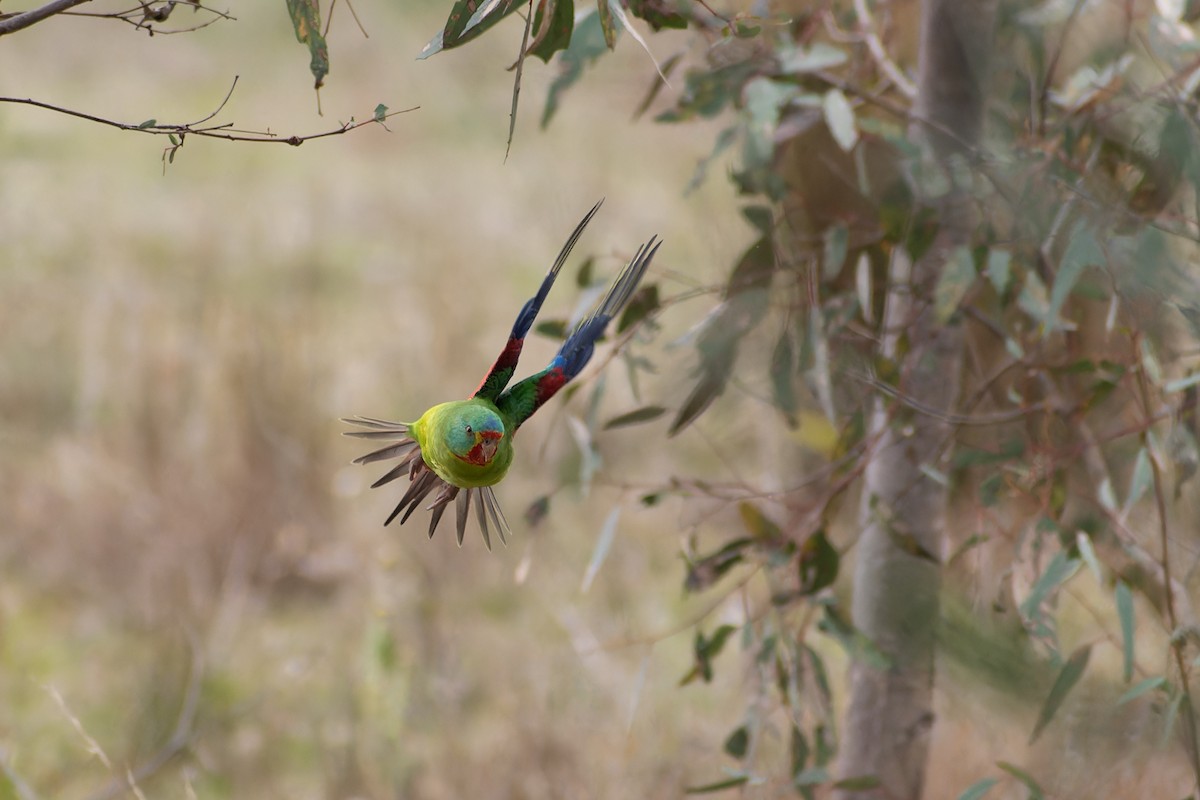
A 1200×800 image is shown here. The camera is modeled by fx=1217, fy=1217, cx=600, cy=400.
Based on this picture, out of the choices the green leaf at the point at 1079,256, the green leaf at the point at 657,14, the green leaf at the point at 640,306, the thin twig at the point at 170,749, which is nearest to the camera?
the green leaf at the point at 657,14

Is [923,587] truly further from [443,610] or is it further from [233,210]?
[233,210]

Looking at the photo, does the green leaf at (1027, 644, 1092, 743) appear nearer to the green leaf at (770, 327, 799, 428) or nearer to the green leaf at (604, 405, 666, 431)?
the green leaf at (770, 327, 799, 428)

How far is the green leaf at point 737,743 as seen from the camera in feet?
4.40

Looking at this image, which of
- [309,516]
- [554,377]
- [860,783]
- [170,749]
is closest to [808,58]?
[554,377]

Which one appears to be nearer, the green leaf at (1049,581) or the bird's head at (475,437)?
the bird's head at (475,437)

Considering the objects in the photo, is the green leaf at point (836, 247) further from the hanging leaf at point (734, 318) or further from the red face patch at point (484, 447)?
the red face patch at point (484, 447)

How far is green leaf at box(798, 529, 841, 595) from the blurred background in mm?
117

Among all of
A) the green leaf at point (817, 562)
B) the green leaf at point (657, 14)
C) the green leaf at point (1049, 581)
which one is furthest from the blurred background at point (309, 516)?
the green leaf at point (657, 14)

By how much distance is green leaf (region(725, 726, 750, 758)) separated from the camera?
134 cm

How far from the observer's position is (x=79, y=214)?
4.18m

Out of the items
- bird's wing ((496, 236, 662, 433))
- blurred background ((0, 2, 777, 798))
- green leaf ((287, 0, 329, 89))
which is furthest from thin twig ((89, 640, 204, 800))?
green leaf ((287, 0, 329, 89))

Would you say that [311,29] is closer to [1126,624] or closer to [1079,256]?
[1079,256]

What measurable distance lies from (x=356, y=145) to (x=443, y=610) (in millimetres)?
3289

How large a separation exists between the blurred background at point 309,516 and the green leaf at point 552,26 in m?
0.55
